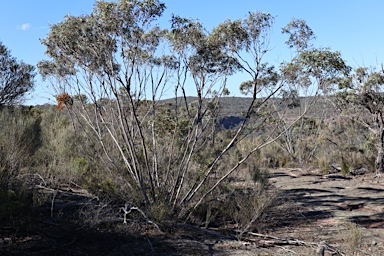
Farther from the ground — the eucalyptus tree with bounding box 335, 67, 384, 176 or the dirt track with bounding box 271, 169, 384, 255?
the eucalyptus tree with bounding box 335, 67, 384, 176

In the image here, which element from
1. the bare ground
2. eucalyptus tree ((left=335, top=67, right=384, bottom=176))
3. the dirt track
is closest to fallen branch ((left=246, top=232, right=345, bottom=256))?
the bare ground

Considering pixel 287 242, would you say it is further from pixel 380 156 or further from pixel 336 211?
pixel 380 156

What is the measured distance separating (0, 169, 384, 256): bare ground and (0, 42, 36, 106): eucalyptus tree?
8638 millimetres

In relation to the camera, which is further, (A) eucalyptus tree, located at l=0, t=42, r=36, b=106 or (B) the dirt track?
(A) eucalyptus tree, located at l=0, t=42, r=36, b=106

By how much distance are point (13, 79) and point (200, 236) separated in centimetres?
1228

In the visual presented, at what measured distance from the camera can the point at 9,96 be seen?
17797 mm

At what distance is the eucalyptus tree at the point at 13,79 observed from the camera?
57.2ft

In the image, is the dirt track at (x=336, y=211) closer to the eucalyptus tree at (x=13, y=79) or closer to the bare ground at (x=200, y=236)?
the bare ground at (x=200, y=236)

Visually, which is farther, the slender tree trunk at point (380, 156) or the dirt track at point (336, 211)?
the slender tree trunk at point (380, 156)

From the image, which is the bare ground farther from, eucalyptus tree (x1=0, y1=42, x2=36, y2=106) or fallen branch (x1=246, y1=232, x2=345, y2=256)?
eucalyptus tree (x1=0, y1=42, x2=36, y2=106)

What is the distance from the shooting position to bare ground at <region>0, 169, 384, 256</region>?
776cm

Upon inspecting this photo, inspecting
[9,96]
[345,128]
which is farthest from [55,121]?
[345,128]

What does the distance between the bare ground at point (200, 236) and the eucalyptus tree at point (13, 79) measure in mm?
8638

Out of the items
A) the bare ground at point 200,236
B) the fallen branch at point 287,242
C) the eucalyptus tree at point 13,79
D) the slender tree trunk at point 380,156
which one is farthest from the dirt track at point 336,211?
the eucalyptus tree at point 13,79
